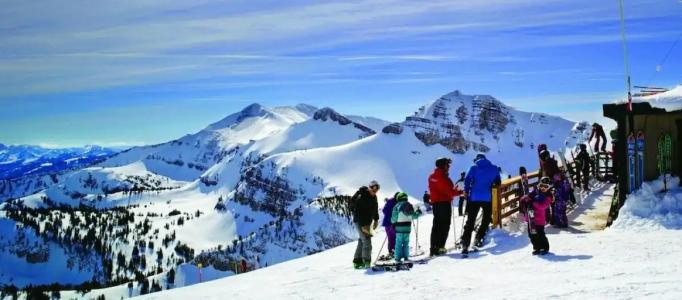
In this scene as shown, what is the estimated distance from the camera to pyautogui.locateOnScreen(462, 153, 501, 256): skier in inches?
563

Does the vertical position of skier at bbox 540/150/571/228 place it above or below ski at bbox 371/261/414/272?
above

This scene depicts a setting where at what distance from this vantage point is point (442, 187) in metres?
14.2

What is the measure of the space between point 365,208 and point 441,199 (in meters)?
1.85

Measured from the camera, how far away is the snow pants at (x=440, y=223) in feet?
47.5

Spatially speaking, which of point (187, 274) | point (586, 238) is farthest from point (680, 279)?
point (187, 274)

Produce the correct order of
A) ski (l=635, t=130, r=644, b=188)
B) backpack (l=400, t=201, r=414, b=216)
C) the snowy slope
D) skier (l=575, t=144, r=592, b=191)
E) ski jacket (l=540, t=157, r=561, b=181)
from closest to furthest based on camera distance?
the snowy slope → backpack (l=400, t=201, r=414, b=216) → ski (l=635, t=130, r=644, b=188) → ski jacket (l=540, t=157, r=561, b=181) → skier (l=575, t=144, r=592, b=191)

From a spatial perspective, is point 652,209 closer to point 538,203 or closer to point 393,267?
point 538,203

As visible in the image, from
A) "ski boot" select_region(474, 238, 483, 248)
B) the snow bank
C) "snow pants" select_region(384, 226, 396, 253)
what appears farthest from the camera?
"snow pants" select_region(384, 226, 396, 253)

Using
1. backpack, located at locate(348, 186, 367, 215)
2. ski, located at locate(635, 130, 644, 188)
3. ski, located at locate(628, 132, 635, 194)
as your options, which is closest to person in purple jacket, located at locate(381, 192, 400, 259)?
backpack, located at locate(348, 186, 367, 215)

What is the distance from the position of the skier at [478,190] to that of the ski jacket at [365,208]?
221 cm

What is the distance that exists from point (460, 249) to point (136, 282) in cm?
15760

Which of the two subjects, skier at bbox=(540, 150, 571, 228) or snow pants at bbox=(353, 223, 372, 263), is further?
skier at bbox=(540, 150, 571, 228)

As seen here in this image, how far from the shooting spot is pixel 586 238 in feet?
46.8

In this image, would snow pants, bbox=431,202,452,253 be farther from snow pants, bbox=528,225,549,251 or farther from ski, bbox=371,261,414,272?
snow pants, bbox=528,225,549,251
